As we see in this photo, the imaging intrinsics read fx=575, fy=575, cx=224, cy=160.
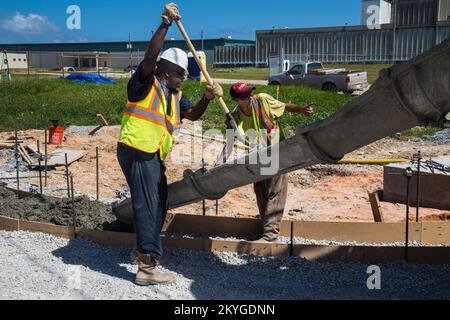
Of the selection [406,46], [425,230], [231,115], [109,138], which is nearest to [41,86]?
[109,138]

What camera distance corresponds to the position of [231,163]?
16.4ft

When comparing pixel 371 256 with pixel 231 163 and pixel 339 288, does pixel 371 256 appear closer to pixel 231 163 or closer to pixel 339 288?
pixel 339 288

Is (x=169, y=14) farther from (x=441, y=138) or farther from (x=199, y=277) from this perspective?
(x=441, y=138)

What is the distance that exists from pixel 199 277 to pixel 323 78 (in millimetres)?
21294

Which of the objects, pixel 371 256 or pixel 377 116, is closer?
pixel 377 116

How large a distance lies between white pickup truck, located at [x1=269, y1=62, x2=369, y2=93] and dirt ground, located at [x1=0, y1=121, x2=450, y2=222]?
36.2 feet

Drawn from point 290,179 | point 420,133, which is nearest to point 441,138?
point 420,133

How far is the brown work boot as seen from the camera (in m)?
4.62

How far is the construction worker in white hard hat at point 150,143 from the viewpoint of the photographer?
4.59 m

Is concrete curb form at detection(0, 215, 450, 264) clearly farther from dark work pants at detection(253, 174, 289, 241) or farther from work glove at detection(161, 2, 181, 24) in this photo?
work glove at detection(161, 2, 181, 24)

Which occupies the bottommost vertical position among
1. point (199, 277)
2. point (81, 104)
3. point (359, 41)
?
point (199, 277)

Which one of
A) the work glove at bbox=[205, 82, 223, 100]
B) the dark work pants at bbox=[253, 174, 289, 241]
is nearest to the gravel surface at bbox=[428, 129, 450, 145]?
the dark work pants at bbox=[253, 174, 289, 241]

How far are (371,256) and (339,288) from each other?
615mm

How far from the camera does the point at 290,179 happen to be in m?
9.91
